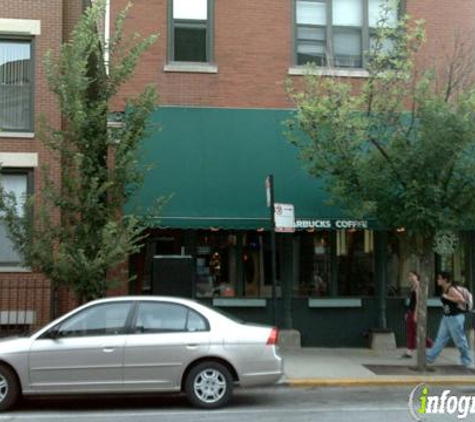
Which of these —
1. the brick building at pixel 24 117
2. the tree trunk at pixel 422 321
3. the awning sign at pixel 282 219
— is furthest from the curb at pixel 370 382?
the brick building at pixel 24 117

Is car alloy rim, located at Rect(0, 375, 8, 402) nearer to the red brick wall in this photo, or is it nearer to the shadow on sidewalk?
the shadow on sidewalk

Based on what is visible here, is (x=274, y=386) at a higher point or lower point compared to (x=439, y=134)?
lower

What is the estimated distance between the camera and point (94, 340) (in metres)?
9.02

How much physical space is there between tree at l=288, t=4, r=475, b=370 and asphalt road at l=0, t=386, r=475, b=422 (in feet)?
7.69

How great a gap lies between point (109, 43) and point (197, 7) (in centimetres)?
350

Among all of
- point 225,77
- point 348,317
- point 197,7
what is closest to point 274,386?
point 348,317

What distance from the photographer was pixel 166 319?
925cm

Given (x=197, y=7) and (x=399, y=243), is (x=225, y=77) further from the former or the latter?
(x=399, y=243)

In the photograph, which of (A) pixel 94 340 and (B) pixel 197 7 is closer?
(A) pixel 94 340

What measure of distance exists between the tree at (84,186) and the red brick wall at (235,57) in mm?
3133

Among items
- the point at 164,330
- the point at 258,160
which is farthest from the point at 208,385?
the point at 258,160

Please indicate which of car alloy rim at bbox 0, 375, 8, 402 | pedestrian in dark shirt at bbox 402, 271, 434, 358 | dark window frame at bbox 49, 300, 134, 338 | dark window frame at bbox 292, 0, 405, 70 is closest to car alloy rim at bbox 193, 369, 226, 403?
dark window frame at bbox 49, 300, 134, 338

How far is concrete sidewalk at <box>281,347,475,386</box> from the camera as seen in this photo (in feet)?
36.4

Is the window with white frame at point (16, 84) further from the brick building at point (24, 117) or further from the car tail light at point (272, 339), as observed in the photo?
the car tail light at point (272, 339)
